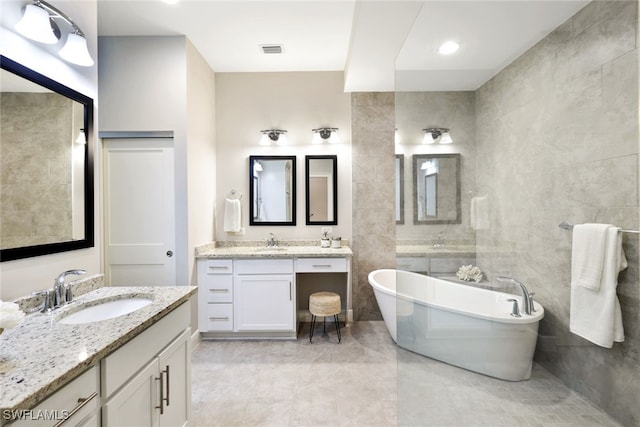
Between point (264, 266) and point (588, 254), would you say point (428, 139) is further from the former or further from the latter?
point (264, 266)

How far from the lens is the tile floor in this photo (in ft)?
4.33

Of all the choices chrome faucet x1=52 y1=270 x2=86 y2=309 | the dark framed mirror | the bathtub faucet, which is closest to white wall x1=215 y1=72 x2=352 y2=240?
the dark framed mirror

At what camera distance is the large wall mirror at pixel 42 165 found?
1213 mm

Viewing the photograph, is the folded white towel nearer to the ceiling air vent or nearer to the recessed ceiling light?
the recessed ceiling light

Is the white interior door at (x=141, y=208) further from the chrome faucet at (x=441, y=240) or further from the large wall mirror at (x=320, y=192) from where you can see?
the chrome faucet at (x=441, y=240)

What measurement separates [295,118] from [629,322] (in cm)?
308

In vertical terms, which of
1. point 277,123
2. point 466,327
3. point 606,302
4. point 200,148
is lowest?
point 466,327

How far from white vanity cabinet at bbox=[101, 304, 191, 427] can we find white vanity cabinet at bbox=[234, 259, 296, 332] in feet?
3.97

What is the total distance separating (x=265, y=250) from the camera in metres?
3.12

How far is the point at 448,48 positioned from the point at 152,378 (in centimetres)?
219

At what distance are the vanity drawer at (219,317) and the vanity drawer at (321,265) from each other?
79 cm

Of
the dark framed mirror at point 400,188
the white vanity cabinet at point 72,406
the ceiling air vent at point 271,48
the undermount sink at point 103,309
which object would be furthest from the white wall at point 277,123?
the white vanity cabinet at point 72,406

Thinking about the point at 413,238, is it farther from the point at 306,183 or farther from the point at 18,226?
the point at 18,226

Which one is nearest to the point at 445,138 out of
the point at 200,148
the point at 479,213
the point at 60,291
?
the point at 479,213
